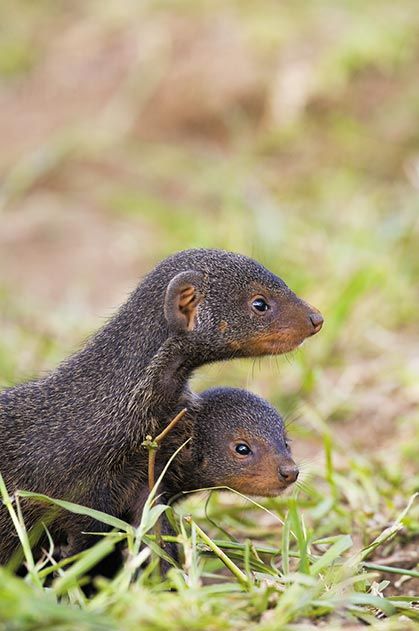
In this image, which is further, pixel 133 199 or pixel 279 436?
pixel 133 199

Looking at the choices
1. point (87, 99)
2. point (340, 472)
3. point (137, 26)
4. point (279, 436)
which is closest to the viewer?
point (279, 436)

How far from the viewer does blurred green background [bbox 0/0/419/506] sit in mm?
7109

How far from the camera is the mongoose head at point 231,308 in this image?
408cm

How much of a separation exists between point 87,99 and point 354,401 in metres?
7.53

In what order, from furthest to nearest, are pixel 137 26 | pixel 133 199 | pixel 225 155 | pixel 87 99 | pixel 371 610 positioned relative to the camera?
pixel 137 26, pixel 87 99, pixel 225 155, pixel 133 199, pixel 371 610

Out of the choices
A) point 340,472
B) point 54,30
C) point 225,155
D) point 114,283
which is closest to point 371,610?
point 340,472

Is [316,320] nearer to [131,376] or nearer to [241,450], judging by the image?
[241,450]

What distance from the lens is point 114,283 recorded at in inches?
352

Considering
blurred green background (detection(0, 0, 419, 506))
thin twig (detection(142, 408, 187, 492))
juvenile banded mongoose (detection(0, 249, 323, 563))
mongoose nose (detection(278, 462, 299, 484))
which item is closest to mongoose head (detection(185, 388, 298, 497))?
mongoose nose (detection(278, 462, 299, 484))

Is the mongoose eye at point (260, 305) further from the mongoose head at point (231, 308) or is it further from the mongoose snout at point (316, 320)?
the mongoose snout at point (316, 320)

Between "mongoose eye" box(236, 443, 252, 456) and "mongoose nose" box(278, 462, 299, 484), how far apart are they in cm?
15

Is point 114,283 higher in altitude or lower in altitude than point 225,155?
lower

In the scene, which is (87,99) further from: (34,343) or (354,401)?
(354,401)

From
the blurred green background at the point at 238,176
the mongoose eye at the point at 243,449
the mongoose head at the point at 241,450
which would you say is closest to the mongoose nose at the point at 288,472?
the mongoose head at the point at 241,450
